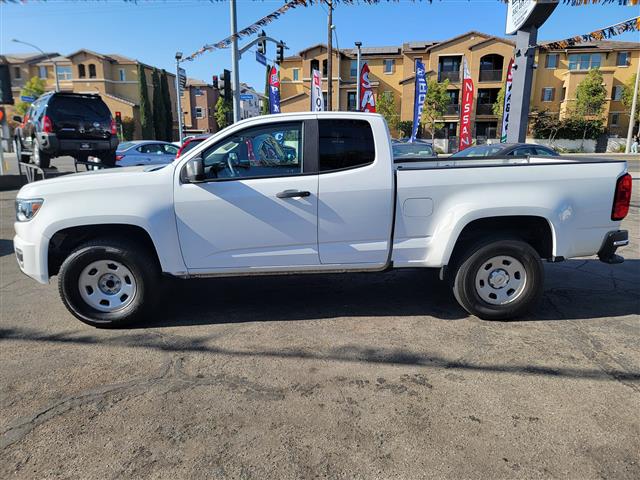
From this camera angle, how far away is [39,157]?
12828mm

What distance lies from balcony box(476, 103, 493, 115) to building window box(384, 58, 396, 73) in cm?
1049

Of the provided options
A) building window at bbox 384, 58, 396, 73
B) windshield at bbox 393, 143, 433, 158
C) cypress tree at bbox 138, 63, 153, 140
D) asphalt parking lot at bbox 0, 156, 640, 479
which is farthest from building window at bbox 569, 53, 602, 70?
asphalt parking lot at bbox 0, 156, 640, 479

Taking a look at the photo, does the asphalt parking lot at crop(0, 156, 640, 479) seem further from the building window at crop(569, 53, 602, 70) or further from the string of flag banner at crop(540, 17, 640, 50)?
the building window at crop(569, 53, 602, 70)

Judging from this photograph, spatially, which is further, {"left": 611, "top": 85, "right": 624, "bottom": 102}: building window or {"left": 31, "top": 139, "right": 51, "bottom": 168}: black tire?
{"left": 611, "top": 85, "right": 624, "bottom": 102}: building window

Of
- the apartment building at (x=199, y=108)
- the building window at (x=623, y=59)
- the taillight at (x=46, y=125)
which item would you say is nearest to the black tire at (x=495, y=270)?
the taillight at (x=46, y=125)

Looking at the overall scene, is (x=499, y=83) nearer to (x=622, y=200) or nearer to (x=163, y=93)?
(x=163, y=93)

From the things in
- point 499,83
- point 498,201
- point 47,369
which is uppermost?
point 499,83

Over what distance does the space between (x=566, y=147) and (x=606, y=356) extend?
147ft

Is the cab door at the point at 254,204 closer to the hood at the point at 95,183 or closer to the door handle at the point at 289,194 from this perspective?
the door handle at the point at 289,194

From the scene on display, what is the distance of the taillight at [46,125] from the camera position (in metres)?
12.2

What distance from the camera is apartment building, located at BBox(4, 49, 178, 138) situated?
59.3 meters

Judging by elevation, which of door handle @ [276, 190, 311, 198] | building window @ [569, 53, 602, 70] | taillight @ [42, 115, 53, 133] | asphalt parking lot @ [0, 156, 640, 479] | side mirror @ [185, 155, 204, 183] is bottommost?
asphalt parking lot @ [0, 156, 640, 479]

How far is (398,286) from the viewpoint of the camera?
5.62 meters

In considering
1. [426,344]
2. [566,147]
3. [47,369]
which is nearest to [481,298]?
[426,344]
